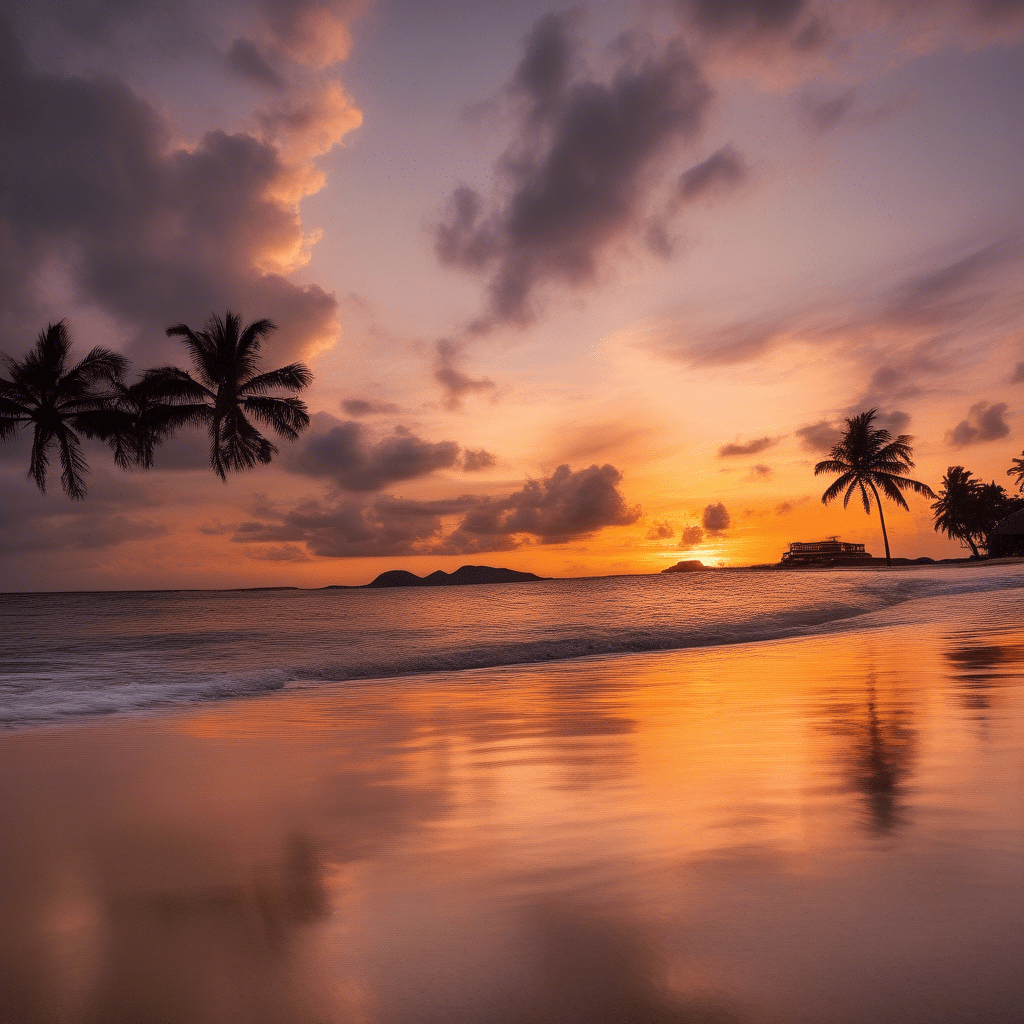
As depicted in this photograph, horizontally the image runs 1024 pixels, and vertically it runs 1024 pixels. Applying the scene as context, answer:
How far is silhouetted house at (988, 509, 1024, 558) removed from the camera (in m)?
40.5

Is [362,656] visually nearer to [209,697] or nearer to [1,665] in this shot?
[209,697]

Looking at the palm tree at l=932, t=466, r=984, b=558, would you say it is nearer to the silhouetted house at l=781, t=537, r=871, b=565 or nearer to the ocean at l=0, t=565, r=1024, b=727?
the silhouetted house at l=781, t=537, r=871, b=565

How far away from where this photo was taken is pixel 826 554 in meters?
52.5

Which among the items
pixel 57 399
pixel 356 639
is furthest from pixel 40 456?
pixel 356 639

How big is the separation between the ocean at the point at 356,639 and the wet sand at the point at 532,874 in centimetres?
385

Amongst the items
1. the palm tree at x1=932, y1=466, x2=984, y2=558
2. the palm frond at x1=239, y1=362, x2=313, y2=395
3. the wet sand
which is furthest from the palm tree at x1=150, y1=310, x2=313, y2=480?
the palm tree at x1=932, y1=466, x2=984, y2=558

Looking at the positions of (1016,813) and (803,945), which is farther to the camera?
(1016,813)

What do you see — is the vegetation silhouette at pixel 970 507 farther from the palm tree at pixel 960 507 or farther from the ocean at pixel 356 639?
the ocean at pixel 356 639

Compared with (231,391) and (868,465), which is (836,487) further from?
(231,391)

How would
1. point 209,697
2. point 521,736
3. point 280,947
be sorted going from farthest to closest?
point 209,697, point 521,736, point 280,947

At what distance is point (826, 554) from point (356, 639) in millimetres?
44485

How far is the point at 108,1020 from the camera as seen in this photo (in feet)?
4.54

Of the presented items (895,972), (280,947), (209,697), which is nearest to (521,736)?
(280,947)

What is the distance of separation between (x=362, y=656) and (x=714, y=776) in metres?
10.00
